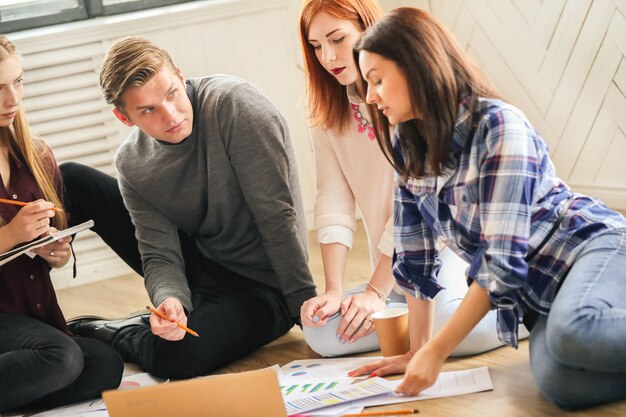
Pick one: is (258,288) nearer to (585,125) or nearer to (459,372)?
(459,372)

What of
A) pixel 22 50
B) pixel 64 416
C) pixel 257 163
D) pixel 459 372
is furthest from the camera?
pixel 22 50

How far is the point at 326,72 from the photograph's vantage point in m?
2.07

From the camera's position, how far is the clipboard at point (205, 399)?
4.85 feet

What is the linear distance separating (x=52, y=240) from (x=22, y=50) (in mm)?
1593

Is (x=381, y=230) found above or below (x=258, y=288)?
above

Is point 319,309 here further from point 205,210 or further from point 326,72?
point 326,72

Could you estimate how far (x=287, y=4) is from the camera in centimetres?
351

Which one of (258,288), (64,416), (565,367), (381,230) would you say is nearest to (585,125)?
(381,230)

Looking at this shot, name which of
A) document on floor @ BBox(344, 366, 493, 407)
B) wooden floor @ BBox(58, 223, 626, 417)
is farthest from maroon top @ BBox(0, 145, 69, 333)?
document on floor @ BBox(344, 366, 493, 407)

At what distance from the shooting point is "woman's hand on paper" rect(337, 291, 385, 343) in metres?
2.04

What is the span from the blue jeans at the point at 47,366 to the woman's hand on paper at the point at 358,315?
21.7 inches

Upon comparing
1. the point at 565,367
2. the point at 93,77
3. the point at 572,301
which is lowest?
the point at 93,77

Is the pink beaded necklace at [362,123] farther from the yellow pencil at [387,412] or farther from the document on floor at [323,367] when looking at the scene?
the yellow pencil at [387,412]

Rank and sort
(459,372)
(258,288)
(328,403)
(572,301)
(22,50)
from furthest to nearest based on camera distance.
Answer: (22,50)
(258,288)
(459,372)
(328,403)
(572,301)
